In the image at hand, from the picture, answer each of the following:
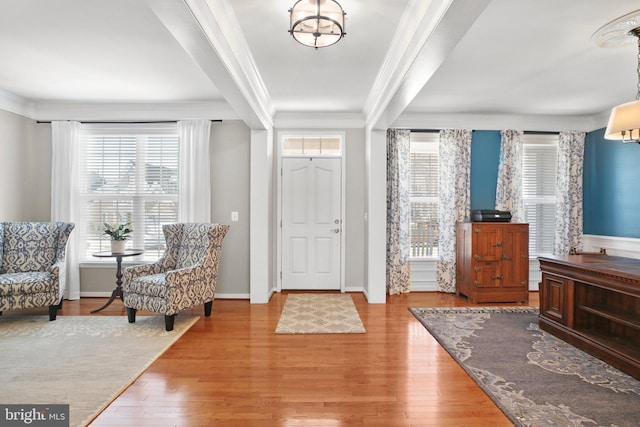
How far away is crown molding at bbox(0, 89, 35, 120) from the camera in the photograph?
431 centimetres

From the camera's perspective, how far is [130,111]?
479cm

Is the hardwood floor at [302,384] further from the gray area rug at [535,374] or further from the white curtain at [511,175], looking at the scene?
the white curtain at [511,175]

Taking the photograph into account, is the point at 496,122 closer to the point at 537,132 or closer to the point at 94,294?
the point at 537,132

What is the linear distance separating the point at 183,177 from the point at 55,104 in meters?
1.91

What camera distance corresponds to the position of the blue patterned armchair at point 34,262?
374 centimetres

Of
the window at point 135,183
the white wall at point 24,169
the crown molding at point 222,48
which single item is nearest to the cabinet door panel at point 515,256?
the crown molding at point 222,48

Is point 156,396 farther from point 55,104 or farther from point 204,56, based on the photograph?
point 55,104

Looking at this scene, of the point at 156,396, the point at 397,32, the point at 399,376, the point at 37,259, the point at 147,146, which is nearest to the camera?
the point at 156,396

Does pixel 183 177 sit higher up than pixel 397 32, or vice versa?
pixel 397 32

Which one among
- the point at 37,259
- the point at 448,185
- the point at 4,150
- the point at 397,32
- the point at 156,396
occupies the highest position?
the point at 397,32

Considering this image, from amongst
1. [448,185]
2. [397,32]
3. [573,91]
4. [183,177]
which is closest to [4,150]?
[183,177]

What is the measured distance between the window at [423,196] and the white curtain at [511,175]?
91 centimetres

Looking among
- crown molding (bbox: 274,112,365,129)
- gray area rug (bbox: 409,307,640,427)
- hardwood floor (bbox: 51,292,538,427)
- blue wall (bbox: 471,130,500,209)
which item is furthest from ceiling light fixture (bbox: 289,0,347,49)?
blue wall (bbox: 471,130,500,209)

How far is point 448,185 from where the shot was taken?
5.20 m
